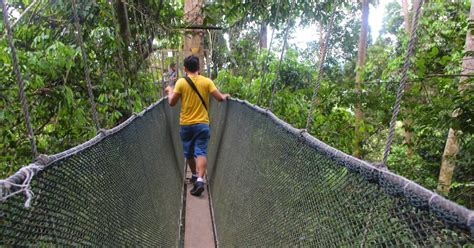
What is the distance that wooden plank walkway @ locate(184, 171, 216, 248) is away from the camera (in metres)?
2.24

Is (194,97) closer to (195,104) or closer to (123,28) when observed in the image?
(195,104)

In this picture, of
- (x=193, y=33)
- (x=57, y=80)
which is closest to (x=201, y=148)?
(x=57, y=80)

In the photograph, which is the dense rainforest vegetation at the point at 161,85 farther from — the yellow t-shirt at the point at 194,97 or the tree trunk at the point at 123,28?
the yellow t-shirt at the point at 194,97

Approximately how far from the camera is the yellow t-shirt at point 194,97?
245 centimetres

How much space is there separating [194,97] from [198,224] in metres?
0.79

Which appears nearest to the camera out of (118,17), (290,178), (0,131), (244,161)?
(290,178)

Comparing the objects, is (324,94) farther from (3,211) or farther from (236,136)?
(3,211)

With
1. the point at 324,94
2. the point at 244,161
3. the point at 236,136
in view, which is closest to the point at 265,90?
the point at 324,94

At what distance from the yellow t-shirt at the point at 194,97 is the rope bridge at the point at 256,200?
71 cm

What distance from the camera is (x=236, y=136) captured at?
2.11 metres

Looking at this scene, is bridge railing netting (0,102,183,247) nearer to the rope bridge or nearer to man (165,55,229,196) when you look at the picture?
the rope bridge

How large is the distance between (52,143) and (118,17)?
3.97 feet

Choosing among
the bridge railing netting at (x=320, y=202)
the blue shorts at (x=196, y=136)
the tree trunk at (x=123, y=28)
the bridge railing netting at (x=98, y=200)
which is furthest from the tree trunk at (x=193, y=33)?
the bridge railing netting at (x=320, y=202)

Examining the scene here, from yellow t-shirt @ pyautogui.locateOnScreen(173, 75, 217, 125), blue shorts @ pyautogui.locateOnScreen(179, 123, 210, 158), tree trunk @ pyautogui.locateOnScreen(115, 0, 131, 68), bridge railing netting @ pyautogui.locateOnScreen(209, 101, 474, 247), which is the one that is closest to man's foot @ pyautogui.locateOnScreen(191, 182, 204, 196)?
blue shorts @ pyautogui.locateOnScreen(179, 123, 210, 158)
